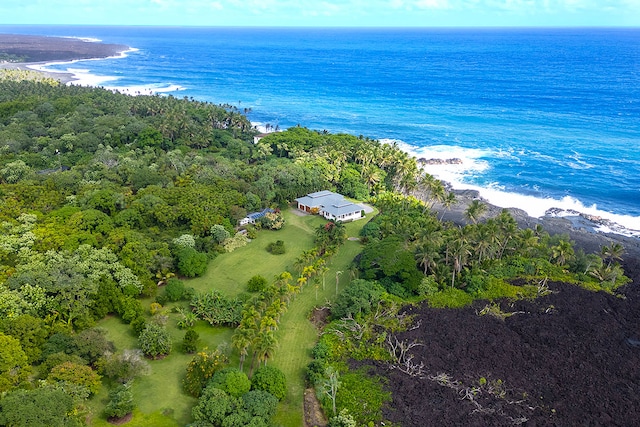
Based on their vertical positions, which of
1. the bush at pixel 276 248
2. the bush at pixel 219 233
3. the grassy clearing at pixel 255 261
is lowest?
the grassy clearing at pixel 255 261

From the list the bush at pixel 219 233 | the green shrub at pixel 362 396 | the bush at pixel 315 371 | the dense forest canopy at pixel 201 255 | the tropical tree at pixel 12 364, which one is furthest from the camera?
the bush at pixel 219 233

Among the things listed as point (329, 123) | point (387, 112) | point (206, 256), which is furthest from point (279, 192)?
point (387, 112)

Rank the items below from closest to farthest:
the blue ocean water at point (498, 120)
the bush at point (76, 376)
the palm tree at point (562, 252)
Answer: the bush at point (76, 376)
the palm tree at point (562, 252)
the blue ocean water at point (498, 120)

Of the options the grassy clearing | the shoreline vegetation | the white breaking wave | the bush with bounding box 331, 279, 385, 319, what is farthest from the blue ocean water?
the bush with bounding box 331, 279, 385, 319

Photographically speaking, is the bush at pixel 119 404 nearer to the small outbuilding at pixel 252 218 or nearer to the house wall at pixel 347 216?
the small outbuilding at pixel 252 218

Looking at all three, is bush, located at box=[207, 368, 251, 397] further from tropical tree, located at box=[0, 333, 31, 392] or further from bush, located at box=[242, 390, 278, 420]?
tropical tree, located at box=[0, 333, 31, 392]

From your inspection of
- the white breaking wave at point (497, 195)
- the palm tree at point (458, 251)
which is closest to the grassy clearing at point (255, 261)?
the palm tree at point (458, 251)

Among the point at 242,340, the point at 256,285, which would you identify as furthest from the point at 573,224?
the point at 242,340

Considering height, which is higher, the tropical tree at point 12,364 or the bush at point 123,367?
the tropical tree at point 12,364
